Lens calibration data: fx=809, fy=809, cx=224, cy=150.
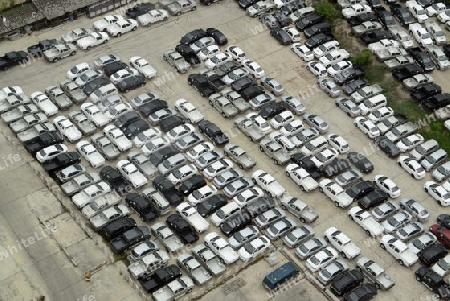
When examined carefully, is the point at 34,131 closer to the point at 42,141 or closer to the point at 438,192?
the point at 42,141

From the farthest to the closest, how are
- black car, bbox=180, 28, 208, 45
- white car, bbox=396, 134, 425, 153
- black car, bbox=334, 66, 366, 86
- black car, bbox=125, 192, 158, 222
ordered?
1. black car, bbox=180, 28, 208, 45
2. black car, bbox=334, 66, 366, 86
3. white car, bbox=396, 134, 425, 153
4. black car, bbox=125, 192, 158, 222

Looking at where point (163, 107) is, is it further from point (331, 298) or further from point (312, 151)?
point (331, 298)

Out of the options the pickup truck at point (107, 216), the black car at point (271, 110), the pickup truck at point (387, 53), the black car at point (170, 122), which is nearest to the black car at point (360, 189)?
the black car at point (271, 110)

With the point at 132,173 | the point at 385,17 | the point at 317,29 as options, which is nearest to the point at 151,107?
the point at 132,173

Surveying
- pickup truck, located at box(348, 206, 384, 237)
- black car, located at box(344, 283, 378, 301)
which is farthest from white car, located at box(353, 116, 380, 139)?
black car, located at box(344, 283, 378, 301)

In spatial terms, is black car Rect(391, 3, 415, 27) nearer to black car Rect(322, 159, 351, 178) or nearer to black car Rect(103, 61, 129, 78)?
black car Rect(322, 159, 351, 178)

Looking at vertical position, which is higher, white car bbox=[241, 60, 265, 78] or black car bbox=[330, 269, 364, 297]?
white car bbox=[241, 60, 265, 78]
